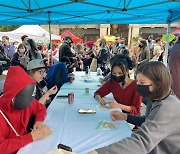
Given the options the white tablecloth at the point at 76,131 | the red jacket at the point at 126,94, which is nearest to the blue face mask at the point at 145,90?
the white tablecloth at the point at 76,131

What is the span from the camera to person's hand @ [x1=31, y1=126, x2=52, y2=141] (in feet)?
5.13

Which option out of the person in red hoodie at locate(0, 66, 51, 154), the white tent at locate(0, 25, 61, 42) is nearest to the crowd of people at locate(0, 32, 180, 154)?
the person in red hoodie at locate(0, 66, 51, 154)

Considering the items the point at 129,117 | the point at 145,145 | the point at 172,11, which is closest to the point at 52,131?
the point at 129,117

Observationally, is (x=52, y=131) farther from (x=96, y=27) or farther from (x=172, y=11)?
(x=96, y=27)

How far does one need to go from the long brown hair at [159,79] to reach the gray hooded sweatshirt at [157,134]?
47 mm

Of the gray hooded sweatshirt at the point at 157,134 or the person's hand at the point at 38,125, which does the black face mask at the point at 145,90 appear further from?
the person's hand at the point at 38,125

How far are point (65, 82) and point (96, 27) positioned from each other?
83.5 ft

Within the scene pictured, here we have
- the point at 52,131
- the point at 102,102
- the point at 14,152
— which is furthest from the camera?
the point at 102,102

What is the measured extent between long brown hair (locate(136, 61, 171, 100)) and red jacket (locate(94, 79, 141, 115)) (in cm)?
117

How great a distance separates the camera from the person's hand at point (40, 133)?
1564 mm

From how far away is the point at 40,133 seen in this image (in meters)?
1.60

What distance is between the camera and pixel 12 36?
12469 mm

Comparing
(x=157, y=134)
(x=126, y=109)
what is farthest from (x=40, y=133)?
(x=126, y=109)

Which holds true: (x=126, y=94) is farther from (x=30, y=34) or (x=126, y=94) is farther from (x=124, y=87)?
(x=30, y=34)
